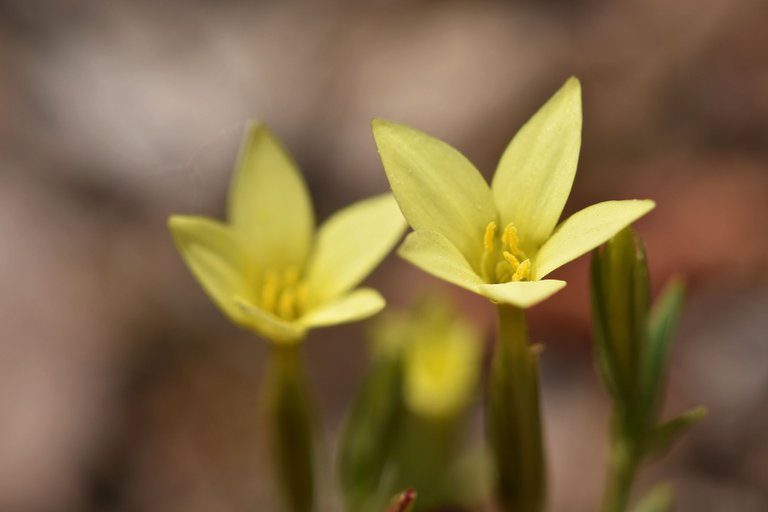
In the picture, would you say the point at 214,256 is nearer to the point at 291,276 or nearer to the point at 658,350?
the point at 291,276

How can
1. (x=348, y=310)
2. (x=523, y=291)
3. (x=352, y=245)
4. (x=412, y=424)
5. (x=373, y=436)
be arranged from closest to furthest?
(x=523, y=291) < (x=348, y=310) < (x=352, y=245) < (x=373, y=436) < (x=412, y=424)

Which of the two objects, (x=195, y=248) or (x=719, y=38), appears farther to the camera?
(x=719, y=38)

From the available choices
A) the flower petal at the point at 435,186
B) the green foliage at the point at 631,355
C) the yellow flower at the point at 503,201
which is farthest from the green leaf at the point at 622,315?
the flower petal at the point at 435,186

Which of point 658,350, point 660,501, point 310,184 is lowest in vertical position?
point 660,501

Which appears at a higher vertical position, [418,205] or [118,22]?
[118,22]

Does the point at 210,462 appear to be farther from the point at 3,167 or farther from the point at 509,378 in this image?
the point at 509,378

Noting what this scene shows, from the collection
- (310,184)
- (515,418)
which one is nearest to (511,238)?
(515,418)

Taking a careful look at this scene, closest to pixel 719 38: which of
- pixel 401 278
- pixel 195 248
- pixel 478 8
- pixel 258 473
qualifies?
pixel 478 8

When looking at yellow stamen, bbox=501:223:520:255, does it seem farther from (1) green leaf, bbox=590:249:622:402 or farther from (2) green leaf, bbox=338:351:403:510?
(2) green leaf, bbox=338:351:403:510
